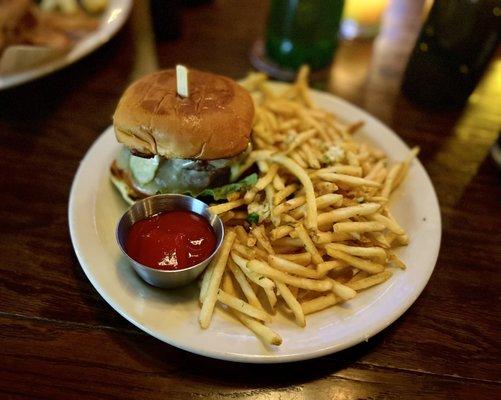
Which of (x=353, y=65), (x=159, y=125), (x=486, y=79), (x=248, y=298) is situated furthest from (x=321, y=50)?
(x=248, y=298)

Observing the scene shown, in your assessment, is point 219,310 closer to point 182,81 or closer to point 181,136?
point 181,136

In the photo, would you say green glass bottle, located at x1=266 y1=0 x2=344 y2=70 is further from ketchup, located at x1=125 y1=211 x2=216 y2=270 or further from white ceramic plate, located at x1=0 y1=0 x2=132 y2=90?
ketchup, located at x1=125 y1=211 x2=216 y2=270

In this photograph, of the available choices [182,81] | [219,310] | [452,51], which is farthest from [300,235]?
[452,51]

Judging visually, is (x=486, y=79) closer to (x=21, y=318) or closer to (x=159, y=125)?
(x=159, y=125)

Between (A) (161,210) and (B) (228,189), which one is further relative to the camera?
(B) (228,189)

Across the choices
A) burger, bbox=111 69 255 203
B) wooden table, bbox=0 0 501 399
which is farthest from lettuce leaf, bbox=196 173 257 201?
wooden table, bbox=0 0 501 399
